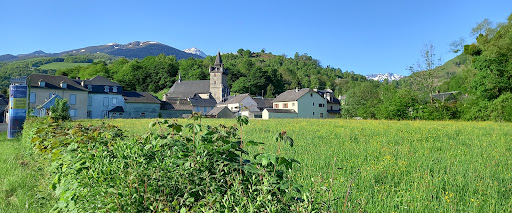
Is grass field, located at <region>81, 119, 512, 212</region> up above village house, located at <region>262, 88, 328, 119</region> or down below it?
below

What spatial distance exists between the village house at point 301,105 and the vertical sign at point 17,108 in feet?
156

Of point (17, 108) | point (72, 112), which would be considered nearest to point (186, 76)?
point (72, 112)

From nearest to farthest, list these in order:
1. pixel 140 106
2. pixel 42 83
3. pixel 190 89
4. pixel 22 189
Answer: pixel 22 189, pixel 42 83, pixel 140 106, pixel 190 89

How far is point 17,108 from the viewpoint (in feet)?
51.6

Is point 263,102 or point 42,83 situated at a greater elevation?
point 42,83

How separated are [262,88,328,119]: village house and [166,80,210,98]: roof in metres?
30.9

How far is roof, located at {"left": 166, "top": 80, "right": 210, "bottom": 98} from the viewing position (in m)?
94.0

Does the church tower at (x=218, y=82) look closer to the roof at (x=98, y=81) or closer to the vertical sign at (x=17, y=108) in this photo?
the roof at (x=98, y=81)

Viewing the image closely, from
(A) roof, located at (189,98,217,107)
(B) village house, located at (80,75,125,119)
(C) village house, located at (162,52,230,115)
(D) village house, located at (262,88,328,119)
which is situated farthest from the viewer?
(C) village house, located at (162,52,230,115)

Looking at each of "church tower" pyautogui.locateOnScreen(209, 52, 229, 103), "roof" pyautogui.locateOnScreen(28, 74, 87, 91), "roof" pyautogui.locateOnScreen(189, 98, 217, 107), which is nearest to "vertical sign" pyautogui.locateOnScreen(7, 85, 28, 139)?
"roof" pyautogui.locateOnScreen(28, 74, 87, 91)

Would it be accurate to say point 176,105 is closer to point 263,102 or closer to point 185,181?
point 263,102

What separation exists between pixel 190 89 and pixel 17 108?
264 ft

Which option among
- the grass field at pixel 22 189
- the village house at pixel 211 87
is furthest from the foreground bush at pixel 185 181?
the village house at pixel 211 87

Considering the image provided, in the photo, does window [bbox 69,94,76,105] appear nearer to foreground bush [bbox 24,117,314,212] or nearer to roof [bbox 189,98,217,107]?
roof [bbox 189,98,217,107]
